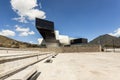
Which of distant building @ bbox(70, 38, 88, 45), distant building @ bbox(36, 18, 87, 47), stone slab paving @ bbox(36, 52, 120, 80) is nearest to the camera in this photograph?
stone slab paving @ bbox(36, 52, 120, 80)

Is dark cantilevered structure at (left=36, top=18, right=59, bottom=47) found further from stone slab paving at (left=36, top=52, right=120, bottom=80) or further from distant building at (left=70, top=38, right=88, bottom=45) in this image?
stone slab paving at (left=36, top=52, right=120, bottom=80)

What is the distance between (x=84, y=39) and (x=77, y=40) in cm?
628

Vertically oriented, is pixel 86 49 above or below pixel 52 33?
below

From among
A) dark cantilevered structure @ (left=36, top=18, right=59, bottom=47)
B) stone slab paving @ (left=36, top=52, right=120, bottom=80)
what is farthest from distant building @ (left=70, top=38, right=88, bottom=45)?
stone slab paving @ (left=36, top=52, right=120, bottom=80)

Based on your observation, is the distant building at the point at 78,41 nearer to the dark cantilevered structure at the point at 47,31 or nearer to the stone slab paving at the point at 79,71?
the dark cantilevered structure at the point at 47,31

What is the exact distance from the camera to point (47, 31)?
379 feet

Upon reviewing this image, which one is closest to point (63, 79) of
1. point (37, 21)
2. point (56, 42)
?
point (37, 21)

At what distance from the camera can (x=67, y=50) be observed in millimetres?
93750

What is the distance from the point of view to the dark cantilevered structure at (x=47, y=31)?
4294 inches

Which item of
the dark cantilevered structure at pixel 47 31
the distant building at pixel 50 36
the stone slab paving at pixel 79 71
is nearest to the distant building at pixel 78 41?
the distant building at pixel 50 36

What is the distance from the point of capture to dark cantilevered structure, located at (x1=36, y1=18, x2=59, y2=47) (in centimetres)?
10906

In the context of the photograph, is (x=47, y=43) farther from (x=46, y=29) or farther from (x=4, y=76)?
(x=4, y=76)

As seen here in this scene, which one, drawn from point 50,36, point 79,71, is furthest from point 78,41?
point 79,71

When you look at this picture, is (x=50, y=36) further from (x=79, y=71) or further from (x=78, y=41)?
(x=79, y=71)
